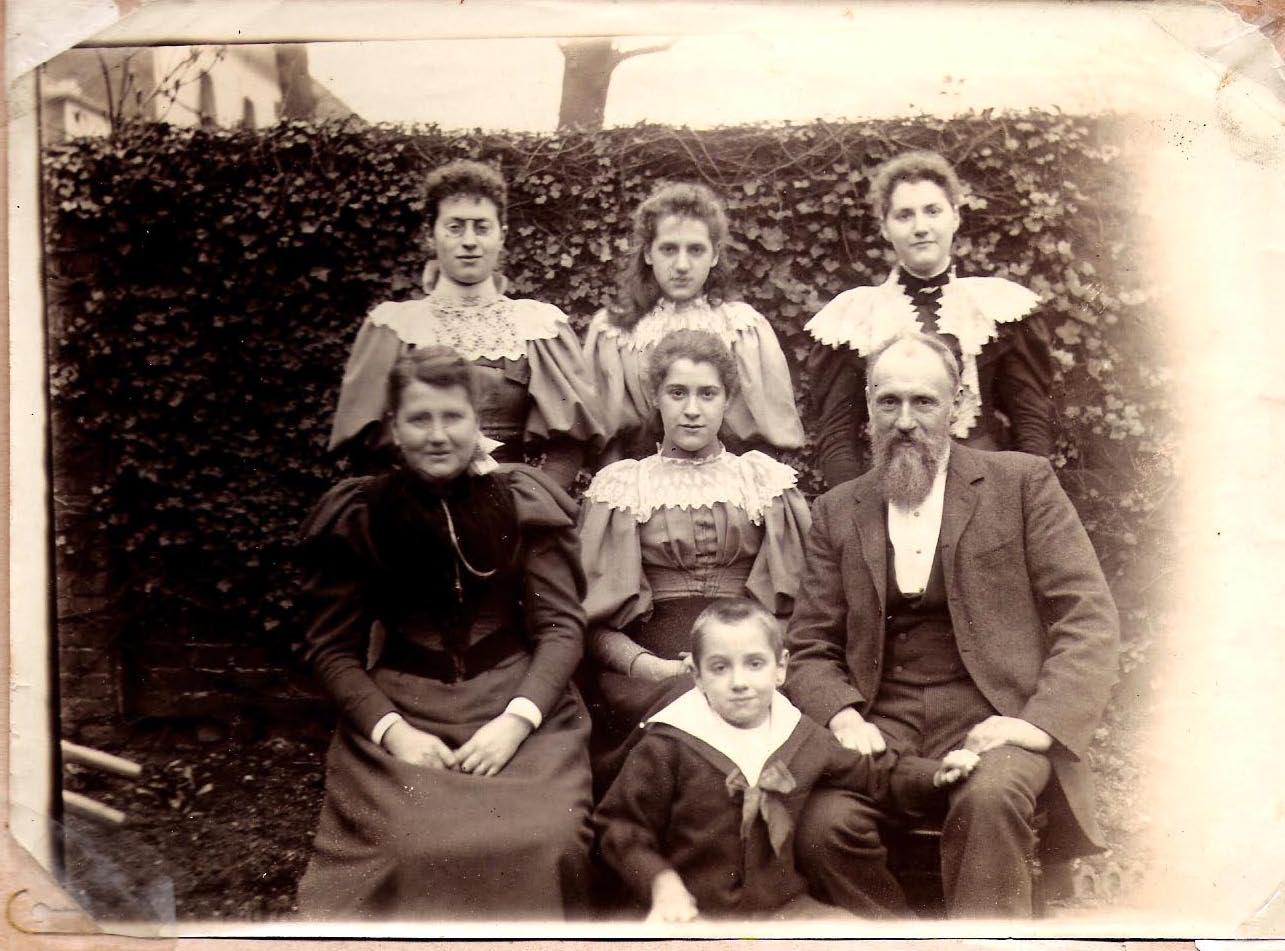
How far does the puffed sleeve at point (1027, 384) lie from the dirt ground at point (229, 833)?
0.79 m

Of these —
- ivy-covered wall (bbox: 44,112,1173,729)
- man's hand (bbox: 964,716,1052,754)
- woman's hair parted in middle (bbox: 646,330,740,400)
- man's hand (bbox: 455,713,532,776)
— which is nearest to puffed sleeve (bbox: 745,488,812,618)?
woman's hair parted in middle (bbox: 646,330,740,400)

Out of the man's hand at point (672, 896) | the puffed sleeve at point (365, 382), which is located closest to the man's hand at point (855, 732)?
the man's hand at point (672, 896)

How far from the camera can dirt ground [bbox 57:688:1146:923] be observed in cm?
302

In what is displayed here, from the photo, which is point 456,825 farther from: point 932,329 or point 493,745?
point 932,329

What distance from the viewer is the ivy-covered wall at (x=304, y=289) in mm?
3119

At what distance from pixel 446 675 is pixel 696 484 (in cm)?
82

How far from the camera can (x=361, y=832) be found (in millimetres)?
2902

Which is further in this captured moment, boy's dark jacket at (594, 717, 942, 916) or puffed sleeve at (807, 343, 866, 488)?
puffed sleeve at (807, 343, 866, 488)

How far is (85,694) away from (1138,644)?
2.86 m

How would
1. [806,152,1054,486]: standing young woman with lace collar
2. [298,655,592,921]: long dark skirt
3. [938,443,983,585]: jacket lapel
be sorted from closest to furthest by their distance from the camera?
[298,655,592,921]: long dark skirt
[938,443,983,585]: jacket lapel
[806,152,1054,486]: standing young woman with lace collar

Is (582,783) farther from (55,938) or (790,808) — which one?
(55,938)

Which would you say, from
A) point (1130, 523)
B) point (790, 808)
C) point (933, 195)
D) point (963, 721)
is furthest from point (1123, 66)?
point (790, 808)

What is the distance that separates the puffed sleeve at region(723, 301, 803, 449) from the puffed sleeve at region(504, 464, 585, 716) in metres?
0.53

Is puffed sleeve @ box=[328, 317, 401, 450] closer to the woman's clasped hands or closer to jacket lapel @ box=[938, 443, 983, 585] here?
the woman's clasped hands
